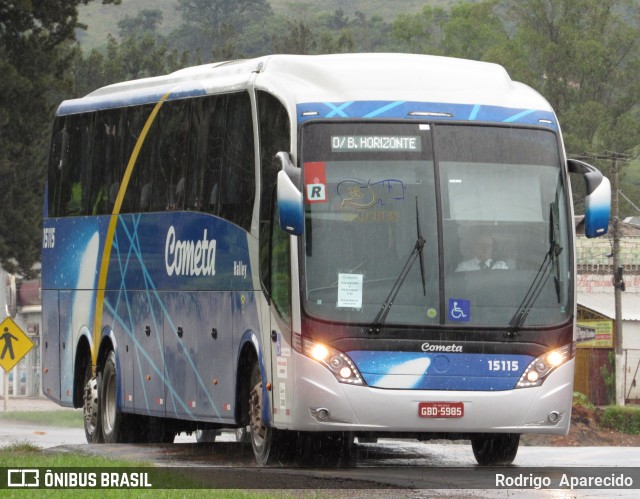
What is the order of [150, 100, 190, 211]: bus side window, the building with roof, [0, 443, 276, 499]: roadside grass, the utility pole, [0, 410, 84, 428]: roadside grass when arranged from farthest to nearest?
the building with roof < the utility pole < [0, 410, 84, 428]: roadside grass < [150, 100, 190, 211]: bus side window < [0, 443, 276, 499]: roadside grass

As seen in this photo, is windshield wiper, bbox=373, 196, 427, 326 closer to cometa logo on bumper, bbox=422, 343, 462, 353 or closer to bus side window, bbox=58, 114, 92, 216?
cometa logo on bumper, bbox=422, 343, 462, 353

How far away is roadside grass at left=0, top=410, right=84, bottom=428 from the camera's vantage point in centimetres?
4309

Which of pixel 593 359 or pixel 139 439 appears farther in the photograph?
pixel 593 359

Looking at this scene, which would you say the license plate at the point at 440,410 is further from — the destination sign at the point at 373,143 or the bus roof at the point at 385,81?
Result: the bus roof at the point at 385,81

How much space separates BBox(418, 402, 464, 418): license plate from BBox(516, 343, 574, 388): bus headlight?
1.88ft

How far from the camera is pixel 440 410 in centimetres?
1437

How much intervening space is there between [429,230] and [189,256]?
348 cm

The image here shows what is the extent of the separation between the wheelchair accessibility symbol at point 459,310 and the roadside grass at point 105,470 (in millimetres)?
2700

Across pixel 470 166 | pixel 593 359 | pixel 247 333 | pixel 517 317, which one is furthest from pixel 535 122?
pixel 593 359

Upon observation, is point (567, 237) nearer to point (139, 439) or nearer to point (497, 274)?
point (497, 274)

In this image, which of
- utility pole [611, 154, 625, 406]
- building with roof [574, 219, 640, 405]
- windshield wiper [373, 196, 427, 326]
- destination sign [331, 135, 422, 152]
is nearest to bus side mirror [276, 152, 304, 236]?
destination sign [331, 135, 422, 152]

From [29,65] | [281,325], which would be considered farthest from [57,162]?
[29,65]

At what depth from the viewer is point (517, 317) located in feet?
48.0

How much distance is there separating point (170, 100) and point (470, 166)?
4.52m
